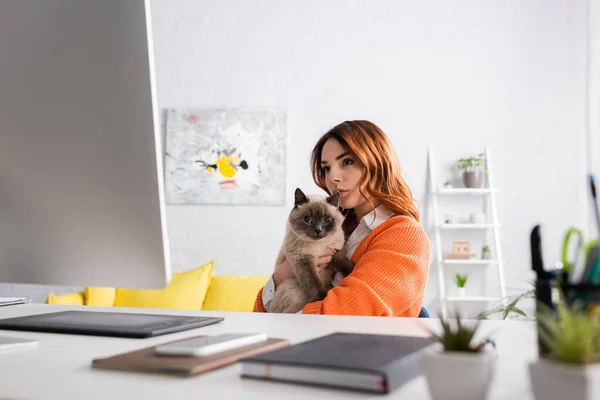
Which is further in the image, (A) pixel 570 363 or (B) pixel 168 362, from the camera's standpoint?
(B) pixel 168 362

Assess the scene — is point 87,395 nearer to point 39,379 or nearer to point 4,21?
point 39,379

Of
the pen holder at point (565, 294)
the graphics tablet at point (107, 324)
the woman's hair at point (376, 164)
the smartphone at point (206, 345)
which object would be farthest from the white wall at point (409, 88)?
the pen holder at point (565, 294)

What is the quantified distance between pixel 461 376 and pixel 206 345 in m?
0.33

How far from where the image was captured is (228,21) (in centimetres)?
448

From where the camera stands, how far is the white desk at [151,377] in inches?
22.3

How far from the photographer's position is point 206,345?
709 millimetres

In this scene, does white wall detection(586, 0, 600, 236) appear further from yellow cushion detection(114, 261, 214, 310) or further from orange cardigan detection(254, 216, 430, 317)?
orange cardigan detection(254, 216, 430, 317)

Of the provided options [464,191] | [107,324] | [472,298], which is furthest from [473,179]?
[107,324]

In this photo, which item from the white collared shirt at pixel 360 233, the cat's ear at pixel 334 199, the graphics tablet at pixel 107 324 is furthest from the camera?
the cat's ear at pixel 334 199

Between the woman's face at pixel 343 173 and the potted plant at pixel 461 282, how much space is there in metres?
2.19

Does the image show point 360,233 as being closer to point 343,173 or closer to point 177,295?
point 343,173

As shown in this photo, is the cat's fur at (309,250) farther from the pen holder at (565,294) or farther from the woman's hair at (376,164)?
the pen holder at (565,294)

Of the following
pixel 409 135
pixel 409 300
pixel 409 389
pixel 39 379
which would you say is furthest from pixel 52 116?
pixel 409 135

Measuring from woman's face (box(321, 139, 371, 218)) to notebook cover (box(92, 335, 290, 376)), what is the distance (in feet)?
3.93
